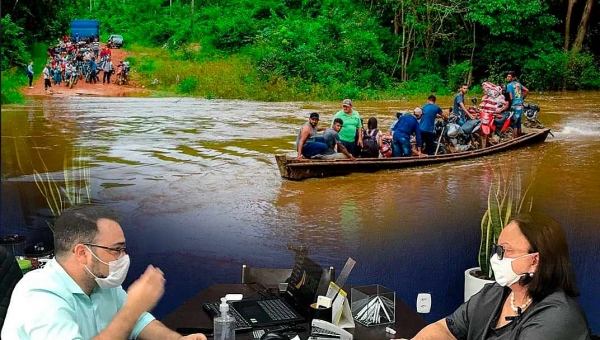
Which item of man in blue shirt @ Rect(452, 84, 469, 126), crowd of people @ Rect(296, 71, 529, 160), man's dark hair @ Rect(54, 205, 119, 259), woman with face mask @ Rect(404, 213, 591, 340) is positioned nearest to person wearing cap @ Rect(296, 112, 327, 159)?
crowd of people @ Rect(296, 71, 529, 160)

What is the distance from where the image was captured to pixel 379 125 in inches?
173

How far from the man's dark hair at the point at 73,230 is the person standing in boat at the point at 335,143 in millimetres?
2014

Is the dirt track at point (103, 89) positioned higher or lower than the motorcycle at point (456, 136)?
higher

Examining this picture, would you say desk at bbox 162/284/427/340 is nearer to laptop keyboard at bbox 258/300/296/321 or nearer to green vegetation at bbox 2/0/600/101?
laptop keyboard at bbox 258/300/296/321

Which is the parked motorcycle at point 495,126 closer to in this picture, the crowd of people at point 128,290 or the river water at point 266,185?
the river water at point 266,185

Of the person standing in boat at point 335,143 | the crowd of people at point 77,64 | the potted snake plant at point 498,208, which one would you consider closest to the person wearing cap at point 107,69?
the crowd of people at point 77,64

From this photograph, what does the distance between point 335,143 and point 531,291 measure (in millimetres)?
2023

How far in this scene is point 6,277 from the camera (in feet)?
9.48

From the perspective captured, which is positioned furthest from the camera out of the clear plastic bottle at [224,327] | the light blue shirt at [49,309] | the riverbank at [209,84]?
the riverbank at [209,84]

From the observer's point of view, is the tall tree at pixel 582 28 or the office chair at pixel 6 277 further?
the tall tree at pixel 582 28

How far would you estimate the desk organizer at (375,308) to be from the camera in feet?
10.4

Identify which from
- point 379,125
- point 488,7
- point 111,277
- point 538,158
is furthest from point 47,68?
point 538,158

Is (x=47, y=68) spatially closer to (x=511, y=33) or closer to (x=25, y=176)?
(x=25, y=176)

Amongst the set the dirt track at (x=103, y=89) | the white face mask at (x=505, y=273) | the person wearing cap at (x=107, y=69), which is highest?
the person wearing cap at (x=107, y=69)
